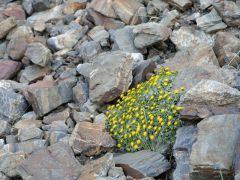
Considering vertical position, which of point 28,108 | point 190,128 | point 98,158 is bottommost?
point 28,108

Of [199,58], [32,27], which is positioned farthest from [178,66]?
[32,27]

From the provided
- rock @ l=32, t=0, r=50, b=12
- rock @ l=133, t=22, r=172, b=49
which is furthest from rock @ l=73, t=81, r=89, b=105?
rock @ l=32, t=0, r=50, b=12

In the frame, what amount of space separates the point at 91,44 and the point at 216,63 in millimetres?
2086

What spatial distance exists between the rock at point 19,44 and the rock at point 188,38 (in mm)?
2314

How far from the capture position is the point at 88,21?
326 inches

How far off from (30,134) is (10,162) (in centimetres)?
69

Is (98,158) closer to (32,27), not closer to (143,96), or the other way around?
(143,96)

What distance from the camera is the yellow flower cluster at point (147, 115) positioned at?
16.7ft

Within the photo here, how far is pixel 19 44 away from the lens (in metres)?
7.77

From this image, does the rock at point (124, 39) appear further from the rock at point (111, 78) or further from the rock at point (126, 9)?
the rock at point (111, 78)

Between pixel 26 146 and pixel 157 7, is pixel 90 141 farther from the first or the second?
pixel 157 7

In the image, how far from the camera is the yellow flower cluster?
509 cm

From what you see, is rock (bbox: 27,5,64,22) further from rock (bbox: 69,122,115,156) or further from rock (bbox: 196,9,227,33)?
rock (bbox: 69,122,115,156)

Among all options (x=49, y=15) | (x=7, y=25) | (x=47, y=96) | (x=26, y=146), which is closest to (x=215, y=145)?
(x=26, y=146)
